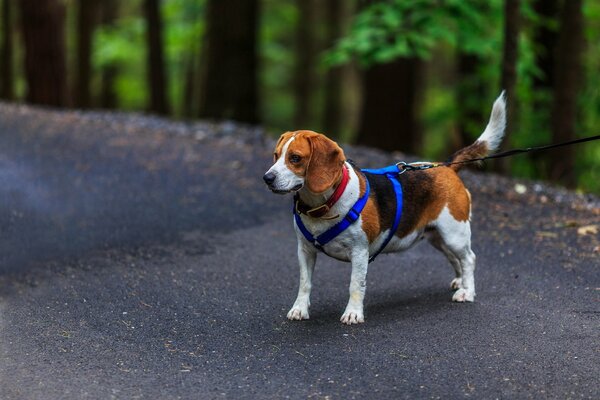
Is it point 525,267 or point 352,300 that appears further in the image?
point 525,267

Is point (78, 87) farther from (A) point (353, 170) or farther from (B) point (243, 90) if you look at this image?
(A) point (353, 170)

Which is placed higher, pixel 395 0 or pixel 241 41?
pixel 395 0

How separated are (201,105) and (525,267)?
8.65 m

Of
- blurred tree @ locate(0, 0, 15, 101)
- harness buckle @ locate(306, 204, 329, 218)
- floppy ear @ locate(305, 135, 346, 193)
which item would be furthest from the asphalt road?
blurred tree @ locate(0, 0, 15, 101)

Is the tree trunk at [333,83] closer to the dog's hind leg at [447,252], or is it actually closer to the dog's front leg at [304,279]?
the dog's hind leg at [447,252]

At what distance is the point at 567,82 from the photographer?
37.6 ft

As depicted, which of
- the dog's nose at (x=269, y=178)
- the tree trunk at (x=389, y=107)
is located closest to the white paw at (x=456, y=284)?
the dog's nose at (x=269, y=178)

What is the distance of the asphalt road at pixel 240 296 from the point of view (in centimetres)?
486

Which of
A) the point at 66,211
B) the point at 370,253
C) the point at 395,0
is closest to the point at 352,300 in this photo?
the point at 370,253

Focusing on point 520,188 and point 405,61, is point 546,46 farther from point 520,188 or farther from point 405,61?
point 520,188

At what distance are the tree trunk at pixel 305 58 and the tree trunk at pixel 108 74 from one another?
625 cm

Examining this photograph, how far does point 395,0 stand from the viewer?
10961 mm

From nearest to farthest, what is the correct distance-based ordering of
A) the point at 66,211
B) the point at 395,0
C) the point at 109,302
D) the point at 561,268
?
the point at 109,302 < the point at 561,268 < the point at 66,211 < the point at 395,0

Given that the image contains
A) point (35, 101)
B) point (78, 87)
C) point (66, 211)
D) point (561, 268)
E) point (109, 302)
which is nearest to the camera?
point (109, 302)
